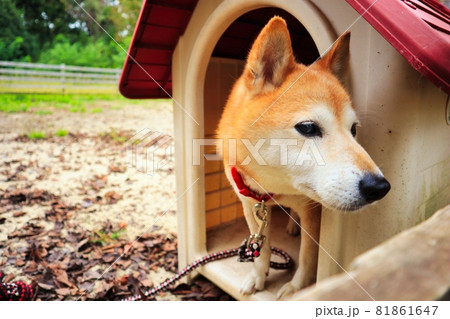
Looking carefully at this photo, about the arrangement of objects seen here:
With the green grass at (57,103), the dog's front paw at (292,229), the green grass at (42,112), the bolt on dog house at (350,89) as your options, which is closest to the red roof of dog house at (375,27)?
the bolt on dog house at (350,89)

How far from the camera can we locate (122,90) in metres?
2.43

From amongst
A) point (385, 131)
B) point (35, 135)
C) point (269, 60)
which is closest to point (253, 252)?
point (385, 131)

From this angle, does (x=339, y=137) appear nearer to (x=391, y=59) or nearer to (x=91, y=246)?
(x=391, y=59)

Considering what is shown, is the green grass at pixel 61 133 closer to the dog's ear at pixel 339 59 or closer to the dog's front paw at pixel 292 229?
the dog's front paw at pixel 292 229

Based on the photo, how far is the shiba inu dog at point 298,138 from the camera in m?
1.17

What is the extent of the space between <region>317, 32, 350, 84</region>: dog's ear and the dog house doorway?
1.09m

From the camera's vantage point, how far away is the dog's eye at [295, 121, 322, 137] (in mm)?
1273

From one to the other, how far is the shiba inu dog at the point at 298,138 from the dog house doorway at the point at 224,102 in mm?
806

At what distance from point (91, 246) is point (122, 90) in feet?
4.43

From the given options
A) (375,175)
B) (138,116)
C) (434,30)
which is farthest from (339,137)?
(138,116)

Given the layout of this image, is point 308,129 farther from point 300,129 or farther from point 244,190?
point 244,190

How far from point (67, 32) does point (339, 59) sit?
14552mm

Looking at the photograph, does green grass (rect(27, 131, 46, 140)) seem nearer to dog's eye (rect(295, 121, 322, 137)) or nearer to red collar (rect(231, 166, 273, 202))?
red collar (rect(231, 166, 273, 202))

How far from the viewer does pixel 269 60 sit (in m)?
1.45
